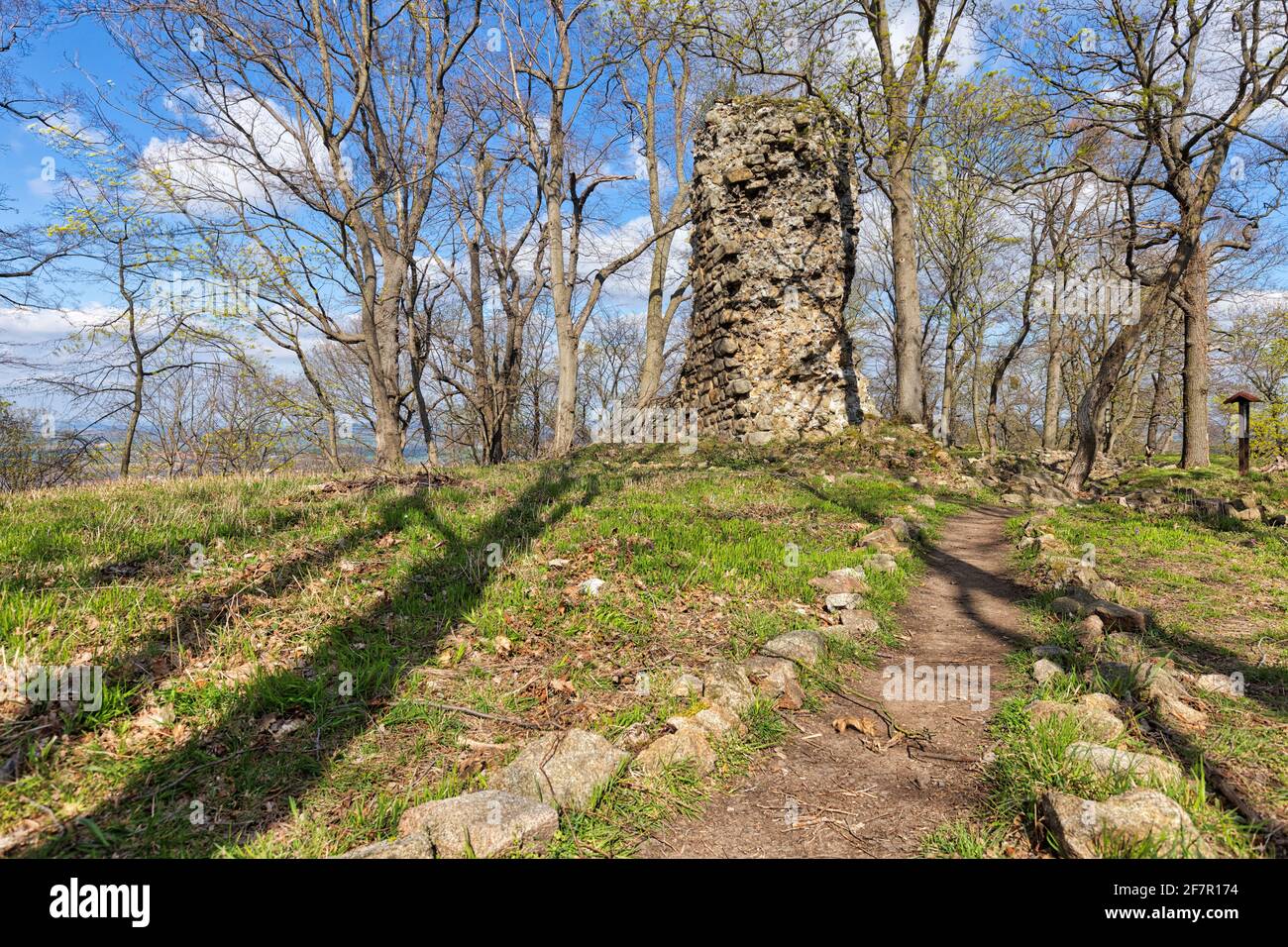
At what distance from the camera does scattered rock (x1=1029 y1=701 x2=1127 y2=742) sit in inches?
104

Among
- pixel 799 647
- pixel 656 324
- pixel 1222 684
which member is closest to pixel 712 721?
pixel 799 647

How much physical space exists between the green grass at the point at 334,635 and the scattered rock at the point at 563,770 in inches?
6.6

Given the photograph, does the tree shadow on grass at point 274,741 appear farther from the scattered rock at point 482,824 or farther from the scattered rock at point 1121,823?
the scattered rock at point 1121,823

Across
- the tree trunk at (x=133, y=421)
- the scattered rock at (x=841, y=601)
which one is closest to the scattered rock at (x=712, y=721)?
the scattered rock at (x=841, y=601)

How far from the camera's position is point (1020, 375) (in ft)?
122

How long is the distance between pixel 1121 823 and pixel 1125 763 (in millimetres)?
502

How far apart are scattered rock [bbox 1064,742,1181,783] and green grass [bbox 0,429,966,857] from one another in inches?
57.9

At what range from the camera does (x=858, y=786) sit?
2.63m

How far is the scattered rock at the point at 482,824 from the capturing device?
1996 mm

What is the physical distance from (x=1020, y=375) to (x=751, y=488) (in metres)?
38.2
